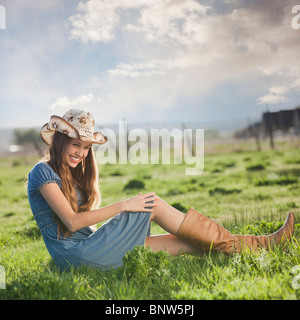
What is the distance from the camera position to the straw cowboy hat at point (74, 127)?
10.9 feet

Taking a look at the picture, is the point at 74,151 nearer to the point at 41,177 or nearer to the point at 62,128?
the point at 62,128

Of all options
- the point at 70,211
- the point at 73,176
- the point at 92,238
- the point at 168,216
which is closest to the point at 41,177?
the point at 70,211

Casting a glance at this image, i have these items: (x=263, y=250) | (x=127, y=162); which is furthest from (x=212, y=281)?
(x=127, y=162)

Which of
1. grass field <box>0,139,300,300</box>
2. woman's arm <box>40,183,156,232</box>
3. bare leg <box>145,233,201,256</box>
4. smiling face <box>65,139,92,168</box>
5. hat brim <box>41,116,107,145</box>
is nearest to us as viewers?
grass field <box>0,139,300,300</box>

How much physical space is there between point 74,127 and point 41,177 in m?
0.55

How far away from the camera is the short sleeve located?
3188 millimetres

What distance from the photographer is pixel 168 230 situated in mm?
3475

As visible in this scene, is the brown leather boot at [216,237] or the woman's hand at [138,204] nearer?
the woman's hand at [138,204]

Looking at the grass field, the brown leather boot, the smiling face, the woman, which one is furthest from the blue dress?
the brown leather boot

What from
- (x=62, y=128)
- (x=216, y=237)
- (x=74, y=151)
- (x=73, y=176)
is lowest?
Result: (x=216, y=237)

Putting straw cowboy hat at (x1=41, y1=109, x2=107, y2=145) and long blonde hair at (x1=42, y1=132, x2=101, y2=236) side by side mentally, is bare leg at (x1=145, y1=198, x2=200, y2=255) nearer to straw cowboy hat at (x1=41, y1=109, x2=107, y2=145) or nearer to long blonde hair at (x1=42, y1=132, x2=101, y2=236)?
long blonde hair at (x1=42, y1=132, x2=101, y2=236)

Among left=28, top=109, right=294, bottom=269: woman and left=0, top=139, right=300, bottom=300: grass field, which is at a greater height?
left=28, top=109, right=294, bottom=269: woman

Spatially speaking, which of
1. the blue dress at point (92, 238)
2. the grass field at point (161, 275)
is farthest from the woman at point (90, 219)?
the grass field at point (161, 275)

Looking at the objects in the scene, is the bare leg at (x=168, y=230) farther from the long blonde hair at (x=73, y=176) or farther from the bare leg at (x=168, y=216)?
the long blonde hair at (x=73, y=176)
